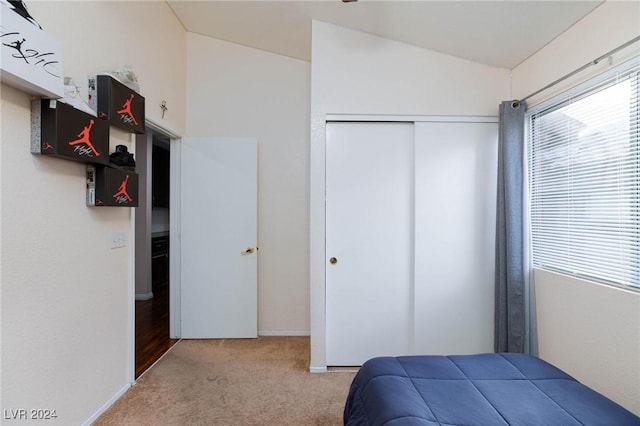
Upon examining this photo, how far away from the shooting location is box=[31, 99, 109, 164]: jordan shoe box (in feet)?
4.85

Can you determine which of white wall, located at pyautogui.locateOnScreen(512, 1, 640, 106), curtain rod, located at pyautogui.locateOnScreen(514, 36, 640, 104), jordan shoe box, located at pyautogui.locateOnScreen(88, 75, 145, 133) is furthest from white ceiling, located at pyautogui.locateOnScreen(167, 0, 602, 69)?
jordan shoe box, located at pyautogui.locateOnScreen(88, 75, 145, 133)

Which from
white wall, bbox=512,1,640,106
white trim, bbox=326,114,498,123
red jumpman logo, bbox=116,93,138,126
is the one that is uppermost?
white wall, bbox=512,1,640,106

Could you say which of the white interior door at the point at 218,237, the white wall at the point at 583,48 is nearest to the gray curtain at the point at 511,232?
the white wall at the point at 583,48

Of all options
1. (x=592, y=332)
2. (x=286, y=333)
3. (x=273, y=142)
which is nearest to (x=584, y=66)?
(x=592, y=332)

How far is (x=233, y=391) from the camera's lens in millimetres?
2219

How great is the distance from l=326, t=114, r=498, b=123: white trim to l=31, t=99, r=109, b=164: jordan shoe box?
5.36 ft

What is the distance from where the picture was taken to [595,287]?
1735 millimetres

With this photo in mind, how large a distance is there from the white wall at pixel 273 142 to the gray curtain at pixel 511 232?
72.3 inches

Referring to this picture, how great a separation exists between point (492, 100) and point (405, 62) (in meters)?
0.80

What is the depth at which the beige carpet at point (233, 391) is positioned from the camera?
1926 mm

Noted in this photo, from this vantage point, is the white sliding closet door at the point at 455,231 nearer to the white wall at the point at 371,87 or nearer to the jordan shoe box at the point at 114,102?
the white wall at the point at 371,87

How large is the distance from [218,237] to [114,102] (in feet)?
5.25

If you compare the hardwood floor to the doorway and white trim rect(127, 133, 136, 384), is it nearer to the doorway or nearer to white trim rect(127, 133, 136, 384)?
the doorway

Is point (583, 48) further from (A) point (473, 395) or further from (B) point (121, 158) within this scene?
(B) point (121, 158)
